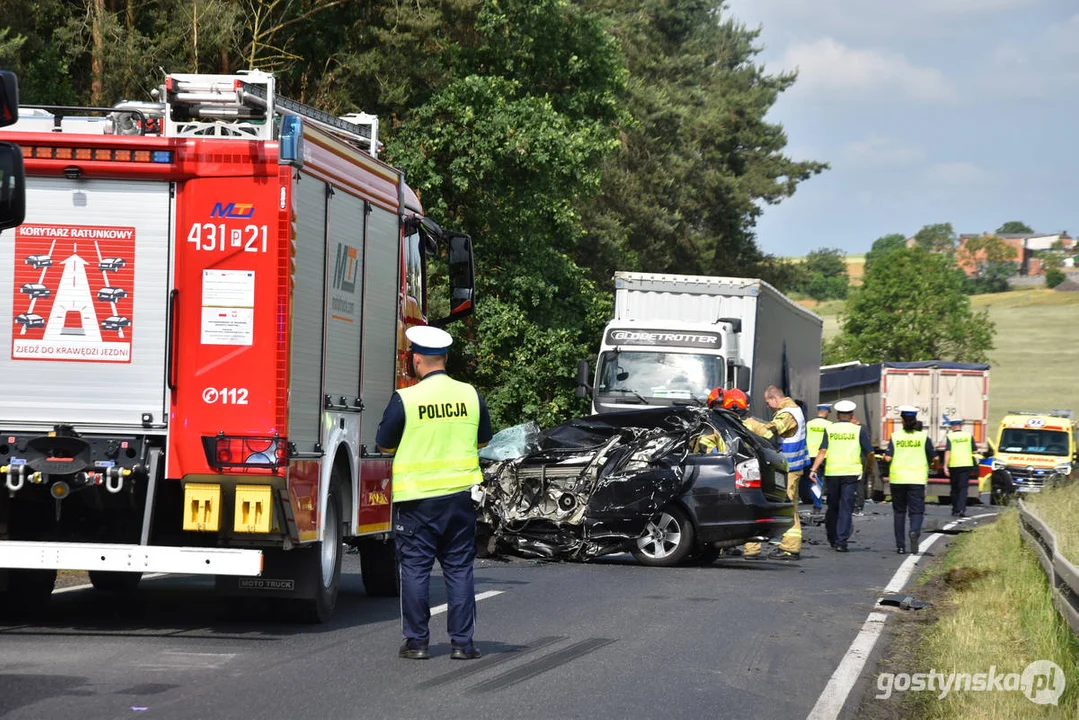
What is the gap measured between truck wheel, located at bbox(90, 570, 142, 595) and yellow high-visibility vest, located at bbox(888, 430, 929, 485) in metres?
10.3

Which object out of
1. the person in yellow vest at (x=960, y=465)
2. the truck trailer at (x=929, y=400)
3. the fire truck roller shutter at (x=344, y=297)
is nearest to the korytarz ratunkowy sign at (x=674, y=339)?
Result: the person in yellow vest at (x=960, y=465)

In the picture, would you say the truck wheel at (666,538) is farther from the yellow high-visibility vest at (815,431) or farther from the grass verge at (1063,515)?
the yellow high-visibility vest at (815,431)

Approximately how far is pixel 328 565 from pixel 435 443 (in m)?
2.06

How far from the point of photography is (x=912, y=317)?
10088cm

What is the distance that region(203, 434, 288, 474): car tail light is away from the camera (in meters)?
9.24

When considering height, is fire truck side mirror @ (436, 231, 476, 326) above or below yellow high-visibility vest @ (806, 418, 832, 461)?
above

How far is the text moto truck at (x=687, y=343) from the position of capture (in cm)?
2302

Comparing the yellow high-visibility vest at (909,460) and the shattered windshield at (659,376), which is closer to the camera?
the yellow high-visibility vest at (909,460)

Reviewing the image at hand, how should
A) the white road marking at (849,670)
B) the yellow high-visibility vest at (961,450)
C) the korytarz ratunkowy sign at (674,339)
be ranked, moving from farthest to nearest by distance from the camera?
1. the yellow high-visibility vest at (961,450)
2. the korytarz ratunkowy sign at (674,339)
3. the white road marking at (849,670)

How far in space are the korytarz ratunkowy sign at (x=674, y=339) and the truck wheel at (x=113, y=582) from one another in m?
11.9

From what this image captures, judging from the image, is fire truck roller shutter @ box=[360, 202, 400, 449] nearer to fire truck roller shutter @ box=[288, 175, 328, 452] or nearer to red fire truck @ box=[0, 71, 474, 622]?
fire truck roller shutter @ box=[288, 175, 328, 452]

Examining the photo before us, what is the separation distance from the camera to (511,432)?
17000 millimetres

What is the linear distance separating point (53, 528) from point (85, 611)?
1255mm

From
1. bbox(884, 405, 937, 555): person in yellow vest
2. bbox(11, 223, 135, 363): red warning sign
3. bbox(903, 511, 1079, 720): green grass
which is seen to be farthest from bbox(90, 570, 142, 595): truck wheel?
bbox(884, 405, 937, 555): person in yellow vest
